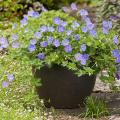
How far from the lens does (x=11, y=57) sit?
4777 millimetres

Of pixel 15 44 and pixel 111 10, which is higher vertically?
pixel 111 10

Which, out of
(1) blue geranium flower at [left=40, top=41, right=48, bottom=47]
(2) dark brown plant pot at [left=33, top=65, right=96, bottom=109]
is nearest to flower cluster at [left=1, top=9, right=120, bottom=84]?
(1) blue geranium flower at [left=40, top=41, right=48, bottom=47]

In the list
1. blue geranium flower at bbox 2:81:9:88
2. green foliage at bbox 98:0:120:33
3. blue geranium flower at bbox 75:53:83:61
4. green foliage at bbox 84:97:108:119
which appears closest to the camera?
blue geranium flower at bbox 75:53:83:61

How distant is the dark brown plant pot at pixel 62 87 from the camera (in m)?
4.81

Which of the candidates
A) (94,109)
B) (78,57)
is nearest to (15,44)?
(78,57)

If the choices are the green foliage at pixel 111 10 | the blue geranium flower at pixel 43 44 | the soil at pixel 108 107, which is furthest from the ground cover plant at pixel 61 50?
the green foliage at pixel 111 10

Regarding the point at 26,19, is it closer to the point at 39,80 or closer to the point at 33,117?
the point at 39,80

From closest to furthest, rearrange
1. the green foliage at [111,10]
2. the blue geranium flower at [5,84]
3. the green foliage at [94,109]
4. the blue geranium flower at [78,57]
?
the blue geranium flower at [78,57]
the green foliage at [94,109]
the blue geranium flower at [5,84]
the green foliage at [111,10]

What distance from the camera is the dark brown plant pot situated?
4812mm

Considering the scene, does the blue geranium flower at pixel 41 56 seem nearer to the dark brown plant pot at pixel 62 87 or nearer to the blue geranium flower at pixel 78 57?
the dark brown plant pot at pixel 62 87

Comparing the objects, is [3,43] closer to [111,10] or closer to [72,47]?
[72,47]

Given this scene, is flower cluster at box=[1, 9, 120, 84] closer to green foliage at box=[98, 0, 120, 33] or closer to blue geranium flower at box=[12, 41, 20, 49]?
blue geranium flower at box=[12, 41, 20, 49]

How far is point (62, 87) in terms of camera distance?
485 cm

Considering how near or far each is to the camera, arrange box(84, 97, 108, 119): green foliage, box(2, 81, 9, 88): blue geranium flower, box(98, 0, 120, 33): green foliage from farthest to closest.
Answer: box(98, 0, 120, 33): green foliage < box(2, 81, 9, 88): blue geranium flower < box(84, 97, 108, 119): green foliage
